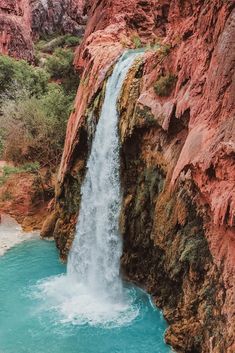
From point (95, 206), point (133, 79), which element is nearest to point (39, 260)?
point (95, 206)

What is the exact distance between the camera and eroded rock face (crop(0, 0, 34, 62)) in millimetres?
41844

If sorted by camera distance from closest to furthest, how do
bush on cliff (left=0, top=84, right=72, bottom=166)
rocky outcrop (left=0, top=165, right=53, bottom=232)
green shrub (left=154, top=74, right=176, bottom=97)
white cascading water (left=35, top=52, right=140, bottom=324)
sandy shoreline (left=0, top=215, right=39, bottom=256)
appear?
green shrub (left=154, top=74, right=176, bottom=97) → white cascading water (left=35, top=52, right=140, bottom=324) → sandy shoreline (left=0, top=215, right=39, bottom=256) → rocky outcrop (left=0, top=165, right=53, bottom=232) → bush on cliff (left=0, top=84, right=72, bottom=166)

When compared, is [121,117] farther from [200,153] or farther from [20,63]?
[20,63]

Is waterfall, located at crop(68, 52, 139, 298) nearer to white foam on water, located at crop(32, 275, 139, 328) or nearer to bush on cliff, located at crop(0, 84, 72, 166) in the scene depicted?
white foam on water, located at crop(32, 275, 139, 328)

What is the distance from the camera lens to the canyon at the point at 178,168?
9.19 m

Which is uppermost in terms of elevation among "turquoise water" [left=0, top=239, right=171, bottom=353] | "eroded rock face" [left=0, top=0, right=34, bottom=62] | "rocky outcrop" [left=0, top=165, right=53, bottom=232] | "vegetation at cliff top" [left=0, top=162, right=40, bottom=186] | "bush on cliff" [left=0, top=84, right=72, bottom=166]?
"eroded rock face" [left=0, top=0, right=34, bottom=62]

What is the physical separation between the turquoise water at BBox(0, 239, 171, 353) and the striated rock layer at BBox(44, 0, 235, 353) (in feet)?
1.94

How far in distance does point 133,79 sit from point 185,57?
337 cm

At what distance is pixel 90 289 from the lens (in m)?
14.9

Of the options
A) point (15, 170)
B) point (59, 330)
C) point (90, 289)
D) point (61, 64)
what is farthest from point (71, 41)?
point (59, 330)

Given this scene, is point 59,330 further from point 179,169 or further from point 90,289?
point 179,169

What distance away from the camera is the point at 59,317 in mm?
13117

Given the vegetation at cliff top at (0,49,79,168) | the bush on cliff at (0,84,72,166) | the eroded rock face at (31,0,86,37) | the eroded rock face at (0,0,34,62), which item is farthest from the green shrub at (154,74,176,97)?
the eroded rock face at (31,0,86,37)

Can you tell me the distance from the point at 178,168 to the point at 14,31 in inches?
1416
